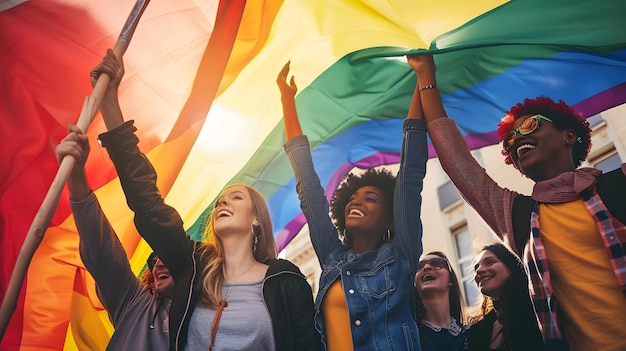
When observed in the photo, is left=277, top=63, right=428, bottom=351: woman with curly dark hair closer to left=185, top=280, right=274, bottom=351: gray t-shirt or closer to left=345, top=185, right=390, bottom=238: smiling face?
left=345, top=185, right=390, bottom=238: smiling face

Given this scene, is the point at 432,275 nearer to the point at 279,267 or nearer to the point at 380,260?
the point at 380,260

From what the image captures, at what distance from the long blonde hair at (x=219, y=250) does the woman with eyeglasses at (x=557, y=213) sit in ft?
3.77

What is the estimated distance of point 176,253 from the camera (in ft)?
12.8

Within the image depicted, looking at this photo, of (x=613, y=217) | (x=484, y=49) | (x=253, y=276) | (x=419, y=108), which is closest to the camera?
(x=613, y=217)

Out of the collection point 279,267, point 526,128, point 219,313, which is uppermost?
point 526,128

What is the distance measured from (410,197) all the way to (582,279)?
1022 mm

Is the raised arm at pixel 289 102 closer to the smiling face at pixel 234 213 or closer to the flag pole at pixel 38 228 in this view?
the smiling face at pixel 234 213

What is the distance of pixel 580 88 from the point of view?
433cm

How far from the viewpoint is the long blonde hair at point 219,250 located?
3744 millimetres

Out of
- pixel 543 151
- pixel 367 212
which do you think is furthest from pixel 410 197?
pixel 543 151

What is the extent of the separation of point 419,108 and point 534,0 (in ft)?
3.35

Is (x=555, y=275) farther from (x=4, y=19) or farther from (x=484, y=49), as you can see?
(x=4, y=19)

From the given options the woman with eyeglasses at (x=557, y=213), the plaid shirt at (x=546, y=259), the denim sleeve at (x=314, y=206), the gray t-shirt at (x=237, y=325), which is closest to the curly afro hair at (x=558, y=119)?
the woman with eyeglasses at (x=557, y=213)

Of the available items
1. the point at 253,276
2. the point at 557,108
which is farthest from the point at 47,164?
the point at 557,108
